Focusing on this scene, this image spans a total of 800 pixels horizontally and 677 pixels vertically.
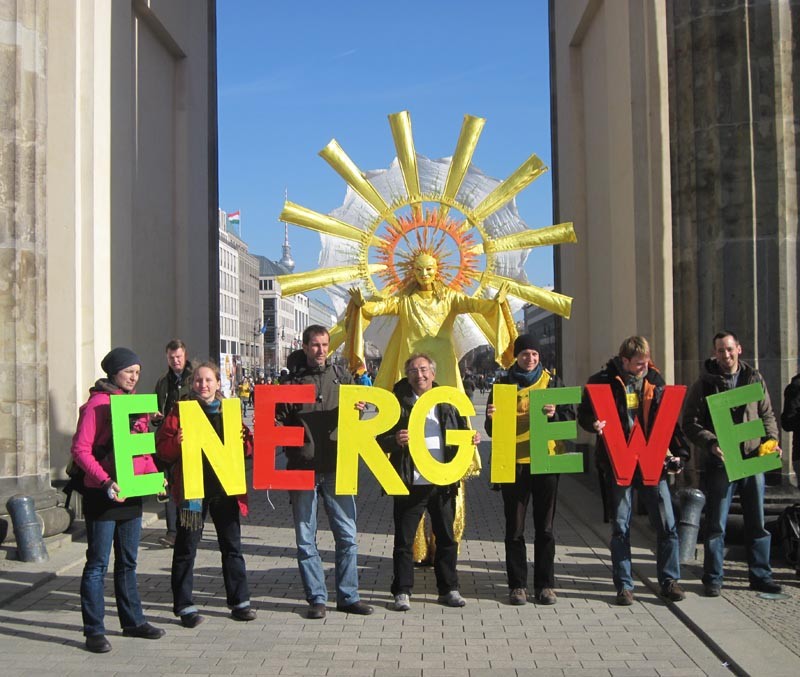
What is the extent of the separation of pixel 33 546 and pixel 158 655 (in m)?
2.94

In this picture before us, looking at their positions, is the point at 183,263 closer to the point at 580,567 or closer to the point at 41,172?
the point at 41,172

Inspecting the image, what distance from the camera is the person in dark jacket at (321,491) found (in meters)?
6.48

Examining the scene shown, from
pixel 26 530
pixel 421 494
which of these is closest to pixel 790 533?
pixel 421 494

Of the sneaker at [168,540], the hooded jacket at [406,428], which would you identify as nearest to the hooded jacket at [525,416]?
the hooded jacket at [406,428]

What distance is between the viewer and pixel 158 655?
5.59 m

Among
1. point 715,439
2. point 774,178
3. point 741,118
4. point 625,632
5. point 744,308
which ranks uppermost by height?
point 741,118

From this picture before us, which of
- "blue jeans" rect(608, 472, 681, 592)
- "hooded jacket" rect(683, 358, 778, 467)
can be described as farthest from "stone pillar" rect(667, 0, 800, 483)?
"blue jeans" rect(608, 472, 681, 592)

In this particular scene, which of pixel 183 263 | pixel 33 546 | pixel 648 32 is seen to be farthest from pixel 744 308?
pixel 183 263

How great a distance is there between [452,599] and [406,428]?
46.3 inches

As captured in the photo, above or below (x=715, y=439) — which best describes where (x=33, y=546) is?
below

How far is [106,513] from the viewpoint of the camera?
228 inches

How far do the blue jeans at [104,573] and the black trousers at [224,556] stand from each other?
300 mm

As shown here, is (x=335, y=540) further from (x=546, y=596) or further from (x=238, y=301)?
(x=238, y=301)

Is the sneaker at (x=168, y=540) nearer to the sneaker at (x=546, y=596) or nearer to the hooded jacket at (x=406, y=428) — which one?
the hooded jacket at (x=406, y=428)
